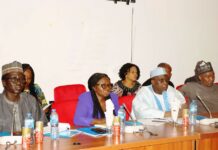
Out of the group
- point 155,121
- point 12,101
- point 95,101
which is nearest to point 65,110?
point 95,101

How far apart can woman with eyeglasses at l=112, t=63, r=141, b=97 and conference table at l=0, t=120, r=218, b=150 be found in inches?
81.5

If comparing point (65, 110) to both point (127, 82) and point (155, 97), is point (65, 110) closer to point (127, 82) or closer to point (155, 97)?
point (155, 97)

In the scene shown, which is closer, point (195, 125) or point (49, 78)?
point (195, 125)

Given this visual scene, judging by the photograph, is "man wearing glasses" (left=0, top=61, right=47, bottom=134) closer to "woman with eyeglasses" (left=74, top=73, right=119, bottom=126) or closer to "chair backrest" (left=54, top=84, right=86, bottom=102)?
"woman with eyeglasses" (left=74, top=73, right=119, bottom=126)

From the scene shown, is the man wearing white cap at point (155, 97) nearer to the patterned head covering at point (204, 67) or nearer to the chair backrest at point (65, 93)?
the patterned head covering at point (204, 67)

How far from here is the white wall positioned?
5359 millimetres

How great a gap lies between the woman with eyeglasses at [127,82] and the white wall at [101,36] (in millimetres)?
377

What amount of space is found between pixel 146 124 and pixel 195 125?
1.51 ft

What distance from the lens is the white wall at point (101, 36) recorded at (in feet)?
17.6

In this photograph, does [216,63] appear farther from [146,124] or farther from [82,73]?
[146,124]

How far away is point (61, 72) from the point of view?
5.71 metres

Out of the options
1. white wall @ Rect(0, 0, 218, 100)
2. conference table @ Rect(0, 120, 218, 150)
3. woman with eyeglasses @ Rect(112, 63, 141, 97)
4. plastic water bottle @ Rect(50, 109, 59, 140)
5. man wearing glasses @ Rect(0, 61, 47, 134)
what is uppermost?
white wall @ Rect(0, 0, 218, 100)

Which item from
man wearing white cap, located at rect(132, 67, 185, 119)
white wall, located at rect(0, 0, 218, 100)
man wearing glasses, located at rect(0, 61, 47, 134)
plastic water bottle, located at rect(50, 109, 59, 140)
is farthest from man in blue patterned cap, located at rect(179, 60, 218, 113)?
plastic water bottle, located at rect(50, 109, 59, 140)

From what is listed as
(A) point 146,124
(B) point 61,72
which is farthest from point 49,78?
(A) point 146,124
